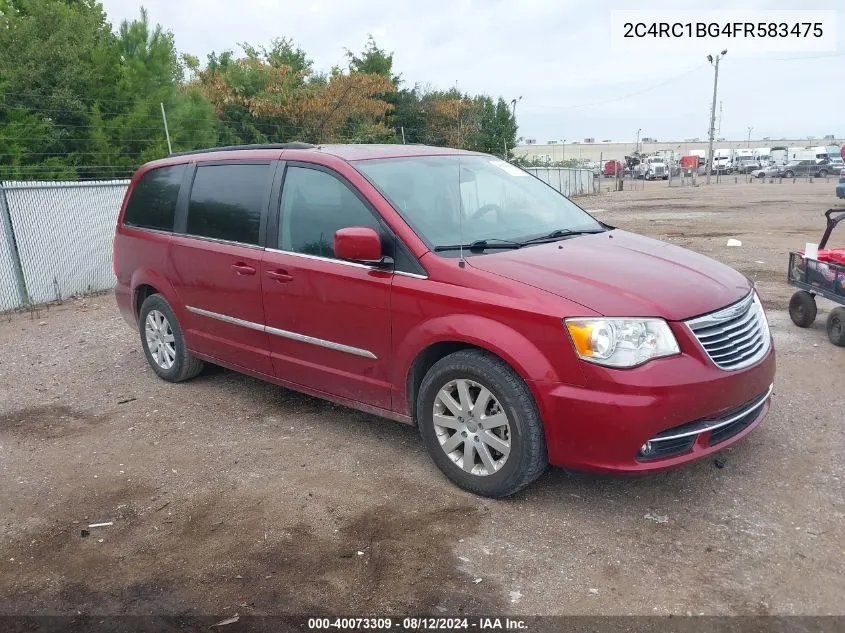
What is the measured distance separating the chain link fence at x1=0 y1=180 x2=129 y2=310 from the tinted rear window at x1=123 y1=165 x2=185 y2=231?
12.3ft

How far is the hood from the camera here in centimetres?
348

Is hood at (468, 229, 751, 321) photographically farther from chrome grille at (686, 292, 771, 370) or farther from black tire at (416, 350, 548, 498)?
black tire at (416, 350, 548, 498)

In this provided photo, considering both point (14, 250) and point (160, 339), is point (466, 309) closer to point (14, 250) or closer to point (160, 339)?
point (160, 339)

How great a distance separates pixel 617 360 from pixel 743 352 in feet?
2.60

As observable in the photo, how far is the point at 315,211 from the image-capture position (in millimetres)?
4578

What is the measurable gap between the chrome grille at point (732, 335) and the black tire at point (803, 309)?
357 cm

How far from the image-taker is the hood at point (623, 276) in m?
3.48

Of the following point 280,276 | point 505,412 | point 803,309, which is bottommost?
point 803,309

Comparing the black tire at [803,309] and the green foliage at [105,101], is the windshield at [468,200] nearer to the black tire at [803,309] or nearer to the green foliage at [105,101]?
the black tire at [803,309]

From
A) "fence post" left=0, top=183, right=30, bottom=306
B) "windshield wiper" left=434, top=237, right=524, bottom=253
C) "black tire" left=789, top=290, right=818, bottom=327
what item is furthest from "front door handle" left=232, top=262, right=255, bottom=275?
"fence post" left=0, top=183, right=30, bottom=306

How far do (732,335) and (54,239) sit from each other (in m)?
8.62

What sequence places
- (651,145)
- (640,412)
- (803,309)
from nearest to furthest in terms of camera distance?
1. (640,412)
2. (803,309)
3. (651,145)

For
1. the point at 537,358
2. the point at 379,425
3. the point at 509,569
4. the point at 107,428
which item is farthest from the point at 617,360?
the point at 107,428

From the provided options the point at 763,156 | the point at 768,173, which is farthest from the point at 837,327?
the point at 763,156
